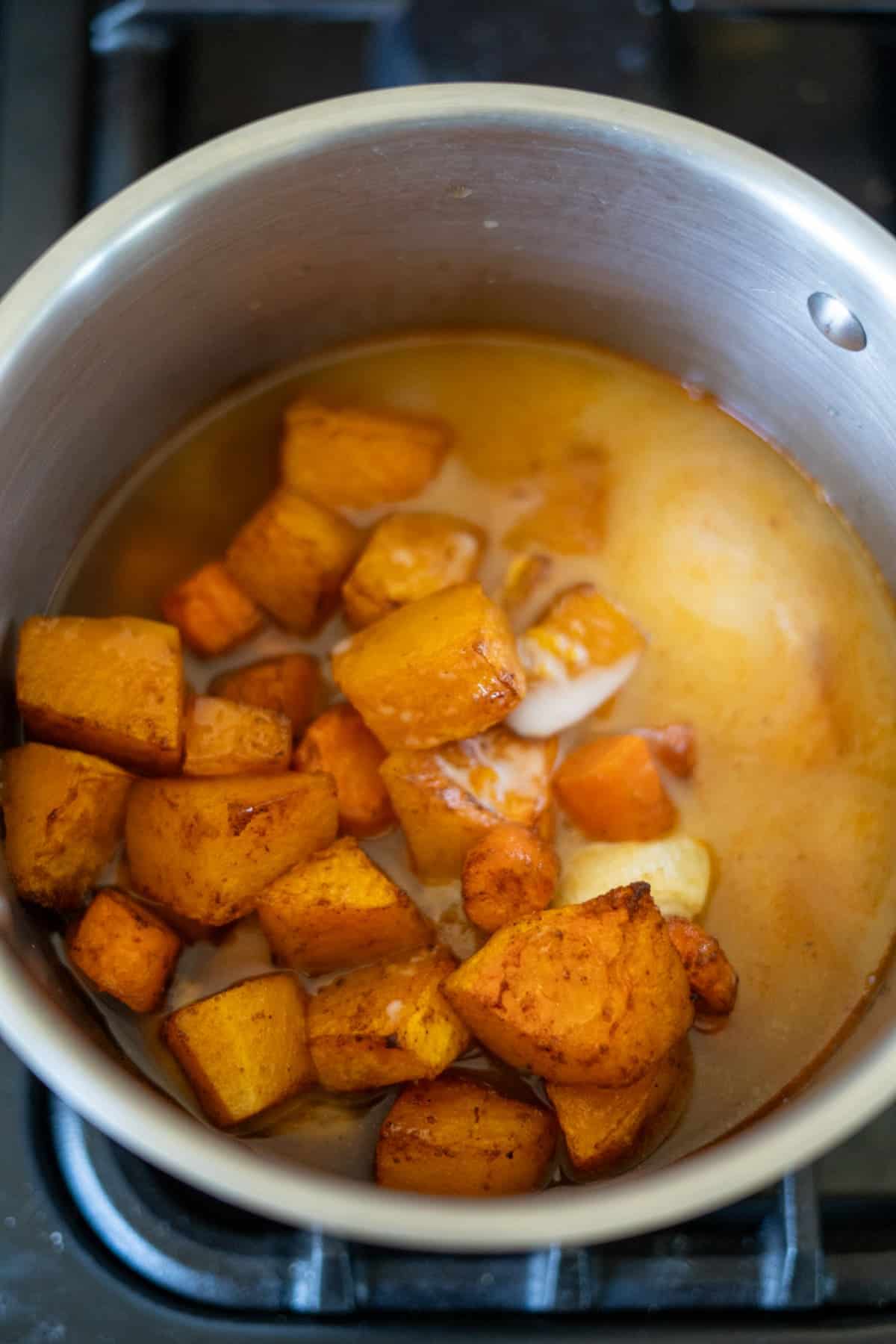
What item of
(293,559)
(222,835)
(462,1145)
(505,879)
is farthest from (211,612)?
(462,1145)

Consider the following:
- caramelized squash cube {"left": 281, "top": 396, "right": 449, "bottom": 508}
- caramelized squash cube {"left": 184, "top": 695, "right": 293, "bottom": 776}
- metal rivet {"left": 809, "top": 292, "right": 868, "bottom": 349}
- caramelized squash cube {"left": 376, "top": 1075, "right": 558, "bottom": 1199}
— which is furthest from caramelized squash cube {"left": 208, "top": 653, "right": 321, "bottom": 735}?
metal rivet {"left": 809, "top": 292, "right": 868, "bottom": 349}

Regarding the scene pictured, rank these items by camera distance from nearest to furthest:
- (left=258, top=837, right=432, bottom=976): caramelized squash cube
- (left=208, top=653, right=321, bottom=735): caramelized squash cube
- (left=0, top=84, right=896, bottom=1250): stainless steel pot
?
(left=0, top=84, right=896, bottom=1250): stainless steel pot < (left=258, top=837, right=432, bottom=976): caramelized squash cube < (left=208, top=653, right=321, bottom=735): caramelized squash cube

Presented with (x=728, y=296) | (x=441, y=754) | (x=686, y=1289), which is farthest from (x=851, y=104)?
(x=686, y=1289)

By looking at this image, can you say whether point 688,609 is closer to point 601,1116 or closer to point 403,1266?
point 601,1116

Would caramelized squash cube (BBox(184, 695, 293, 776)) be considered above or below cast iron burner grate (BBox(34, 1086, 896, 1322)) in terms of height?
above

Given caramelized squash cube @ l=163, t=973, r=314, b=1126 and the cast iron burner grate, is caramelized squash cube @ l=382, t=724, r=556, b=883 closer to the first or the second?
caramelized squash cube @ l=163, t=973, r=314, b=1126

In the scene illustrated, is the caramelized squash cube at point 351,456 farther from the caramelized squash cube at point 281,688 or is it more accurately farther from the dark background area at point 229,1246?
the dark background area at point 229,1246
